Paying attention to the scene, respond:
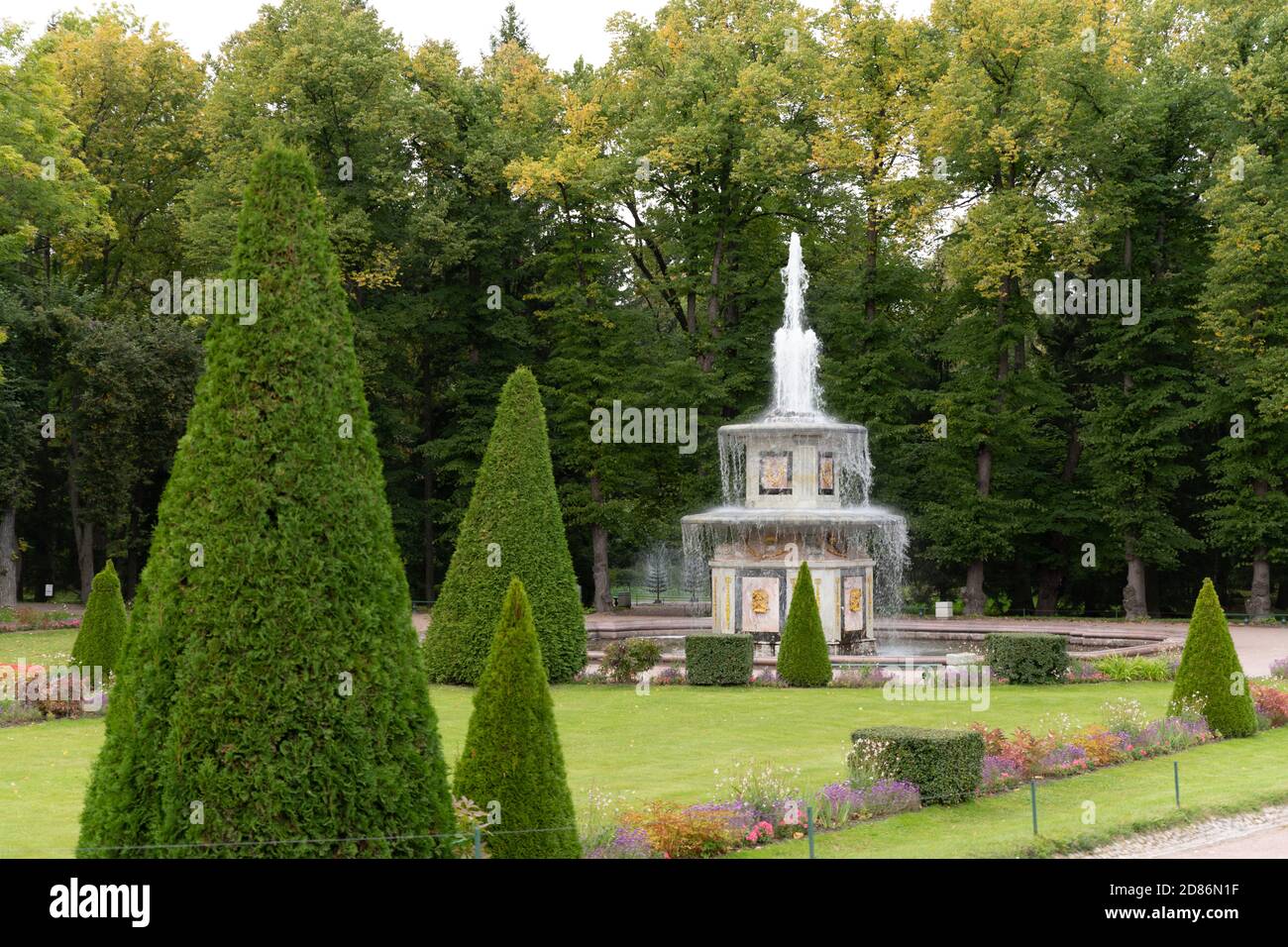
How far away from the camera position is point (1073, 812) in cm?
1473

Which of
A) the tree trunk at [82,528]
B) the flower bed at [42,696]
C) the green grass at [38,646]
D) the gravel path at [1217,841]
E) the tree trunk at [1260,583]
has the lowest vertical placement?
the gravel path at [1217,841]

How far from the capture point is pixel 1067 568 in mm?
46250

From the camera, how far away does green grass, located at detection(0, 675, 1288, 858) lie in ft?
46.0

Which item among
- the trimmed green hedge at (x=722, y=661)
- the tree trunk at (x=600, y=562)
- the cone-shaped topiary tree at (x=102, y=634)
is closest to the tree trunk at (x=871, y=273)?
the tree trunk at (x=600, y=562)

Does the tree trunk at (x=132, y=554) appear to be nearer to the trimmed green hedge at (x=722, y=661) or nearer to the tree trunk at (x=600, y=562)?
the tree trunk at (x=600, y=562)

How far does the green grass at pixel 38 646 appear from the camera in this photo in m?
29.1

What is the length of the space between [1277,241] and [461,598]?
2694 cm

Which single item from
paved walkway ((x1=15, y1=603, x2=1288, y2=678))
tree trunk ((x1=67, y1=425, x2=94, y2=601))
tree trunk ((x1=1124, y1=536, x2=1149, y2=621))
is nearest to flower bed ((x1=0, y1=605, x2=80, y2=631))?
paved walkway ((x1=15, y1=603, x2=1288, y2=678))

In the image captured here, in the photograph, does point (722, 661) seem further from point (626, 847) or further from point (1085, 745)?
point (626, 847)

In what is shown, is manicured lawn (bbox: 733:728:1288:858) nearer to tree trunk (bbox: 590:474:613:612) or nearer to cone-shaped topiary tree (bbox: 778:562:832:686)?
cone-shaped topiary tree (bbox: 778:562:832:686)

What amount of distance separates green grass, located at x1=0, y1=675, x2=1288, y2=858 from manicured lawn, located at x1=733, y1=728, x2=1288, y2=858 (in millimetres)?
36

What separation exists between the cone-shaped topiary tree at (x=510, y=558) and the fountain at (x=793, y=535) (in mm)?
5906

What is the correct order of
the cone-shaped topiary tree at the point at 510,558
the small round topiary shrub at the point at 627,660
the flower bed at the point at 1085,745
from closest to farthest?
the flower bed at the point at 1085,745 → the cone-shaped topiary tree at the point at 510,558 → the small round topiary shrub at the point at 627,660
